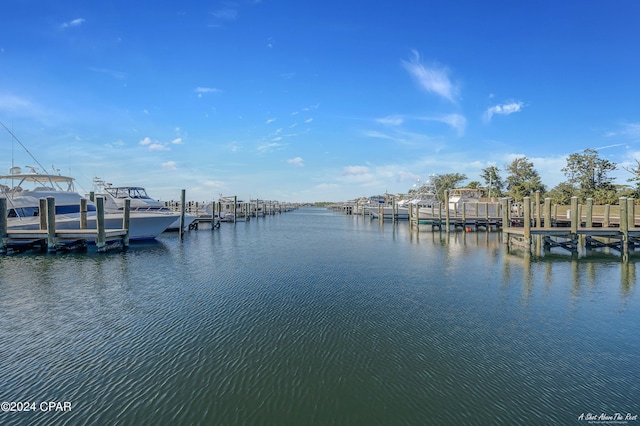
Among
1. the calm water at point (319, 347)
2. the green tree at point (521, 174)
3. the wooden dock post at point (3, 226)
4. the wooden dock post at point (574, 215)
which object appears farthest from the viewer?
the green tree at point (521, 174)

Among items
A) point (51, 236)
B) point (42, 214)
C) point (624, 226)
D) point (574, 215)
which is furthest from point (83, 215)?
point (624, 226)

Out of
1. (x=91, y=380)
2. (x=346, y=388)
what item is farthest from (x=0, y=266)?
(x=346, y=388)

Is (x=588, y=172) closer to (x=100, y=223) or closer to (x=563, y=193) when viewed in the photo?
(x=563, y=193)

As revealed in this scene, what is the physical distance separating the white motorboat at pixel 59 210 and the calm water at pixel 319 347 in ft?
31.9

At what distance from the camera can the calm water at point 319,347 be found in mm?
5008

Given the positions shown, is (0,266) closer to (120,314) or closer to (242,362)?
(120,314)

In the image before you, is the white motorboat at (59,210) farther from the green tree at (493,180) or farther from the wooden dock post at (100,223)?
the green tree at (493,180)

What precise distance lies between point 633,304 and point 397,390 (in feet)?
32.5

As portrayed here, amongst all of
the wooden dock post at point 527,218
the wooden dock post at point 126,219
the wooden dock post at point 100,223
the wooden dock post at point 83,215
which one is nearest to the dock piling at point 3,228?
the wooden dock post at point 83,215

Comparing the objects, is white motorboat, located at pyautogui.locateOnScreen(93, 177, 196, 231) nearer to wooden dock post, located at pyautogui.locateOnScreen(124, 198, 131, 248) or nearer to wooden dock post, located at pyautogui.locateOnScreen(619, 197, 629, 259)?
wooden dock post, located at pyautogui.locateOnScreen(124, 198, 131, 248)

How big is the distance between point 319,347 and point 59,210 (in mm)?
26512

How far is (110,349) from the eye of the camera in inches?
269

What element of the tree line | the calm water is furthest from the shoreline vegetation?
the calm water

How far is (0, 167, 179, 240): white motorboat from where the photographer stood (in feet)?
72.1
